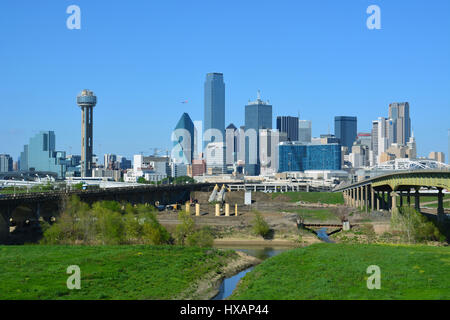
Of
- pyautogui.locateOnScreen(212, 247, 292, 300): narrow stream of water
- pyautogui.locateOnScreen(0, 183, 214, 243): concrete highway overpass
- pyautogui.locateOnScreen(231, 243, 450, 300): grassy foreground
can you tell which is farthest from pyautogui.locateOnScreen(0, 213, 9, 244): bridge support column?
pyautogui.locateOnScreen(231, 243, 450, 300): grassy foreground

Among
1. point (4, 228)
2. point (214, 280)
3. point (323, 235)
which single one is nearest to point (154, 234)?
point (214, 280)

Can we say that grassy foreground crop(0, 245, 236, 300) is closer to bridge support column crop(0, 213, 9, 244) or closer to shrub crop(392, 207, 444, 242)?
bridge support column crop(0, 213, 9, 244)

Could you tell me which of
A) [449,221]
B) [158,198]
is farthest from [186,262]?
[158,198]

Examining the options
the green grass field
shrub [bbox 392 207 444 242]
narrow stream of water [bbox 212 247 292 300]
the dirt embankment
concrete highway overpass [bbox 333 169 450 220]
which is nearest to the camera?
the dirt embankment

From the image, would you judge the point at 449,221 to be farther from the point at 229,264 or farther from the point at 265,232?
the point at 229,264

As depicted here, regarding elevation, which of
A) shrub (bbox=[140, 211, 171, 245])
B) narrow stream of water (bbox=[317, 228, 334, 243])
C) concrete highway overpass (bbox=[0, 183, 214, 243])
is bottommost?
narrow stream of water (bbox=[317, 228, 334, 243])

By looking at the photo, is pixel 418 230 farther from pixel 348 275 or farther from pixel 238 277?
pixel 348 275
